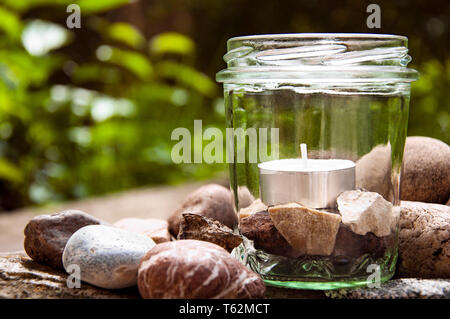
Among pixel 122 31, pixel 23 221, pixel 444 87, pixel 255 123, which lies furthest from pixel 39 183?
pixel 444 87

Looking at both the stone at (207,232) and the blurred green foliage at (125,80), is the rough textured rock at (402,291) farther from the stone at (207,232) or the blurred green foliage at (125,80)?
the blurred green foliage at (125,80)

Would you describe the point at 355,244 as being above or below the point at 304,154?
below

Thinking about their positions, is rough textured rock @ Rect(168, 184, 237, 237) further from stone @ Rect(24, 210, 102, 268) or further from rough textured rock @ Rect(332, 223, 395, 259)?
rough textured rock @ Rect(332, 223, 395, 259)

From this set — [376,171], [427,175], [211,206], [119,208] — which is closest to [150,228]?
[211,206]

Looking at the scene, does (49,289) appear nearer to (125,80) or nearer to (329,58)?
(329,58)
